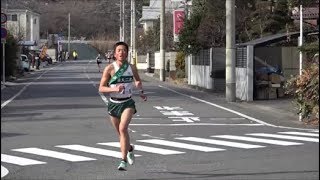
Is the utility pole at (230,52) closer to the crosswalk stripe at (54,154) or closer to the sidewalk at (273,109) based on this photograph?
the sidewalk at (273,109)

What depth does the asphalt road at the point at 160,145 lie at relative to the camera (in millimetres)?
9047

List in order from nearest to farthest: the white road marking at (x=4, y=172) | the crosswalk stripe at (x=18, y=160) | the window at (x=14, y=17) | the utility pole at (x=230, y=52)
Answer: the white road marking at (x=4, y=172) → the crosswalk stripe at (x=18, y=160) → the utility pole at (x=230, y=52) → the window at (x=14, y=17)

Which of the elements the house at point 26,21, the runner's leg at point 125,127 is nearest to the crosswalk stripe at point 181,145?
the runner's leg at point 125,127

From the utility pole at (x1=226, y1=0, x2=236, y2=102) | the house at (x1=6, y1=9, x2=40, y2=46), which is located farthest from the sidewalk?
the house at (x1=6, y1=9, x2=40, y2=46)

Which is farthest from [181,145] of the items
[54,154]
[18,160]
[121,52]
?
[121,52]

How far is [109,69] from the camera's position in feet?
29.2

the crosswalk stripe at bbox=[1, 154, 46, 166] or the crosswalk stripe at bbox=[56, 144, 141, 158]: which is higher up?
the crosswalk stripe at bbox=[56, 144, 141, 158]

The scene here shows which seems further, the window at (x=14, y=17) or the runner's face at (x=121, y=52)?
the window at (x=14, y=17)

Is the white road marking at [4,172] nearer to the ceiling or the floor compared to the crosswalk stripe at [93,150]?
nearer to the floor

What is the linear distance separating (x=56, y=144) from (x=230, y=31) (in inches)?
513

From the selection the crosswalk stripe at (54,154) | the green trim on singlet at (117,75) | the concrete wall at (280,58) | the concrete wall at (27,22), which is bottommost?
the crosswalk stripe at (54,154)

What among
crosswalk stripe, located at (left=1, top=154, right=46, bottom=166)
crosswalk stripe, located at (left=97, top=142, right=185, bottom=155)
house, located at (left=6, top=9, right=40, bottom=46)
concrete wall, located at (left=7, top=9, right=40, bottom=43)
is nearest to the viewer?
crosswalk stripe, located at (left=1, top=154, right=46, bottom=166)

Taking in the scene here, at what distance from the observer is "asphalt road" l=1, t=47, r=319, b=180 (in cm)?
905

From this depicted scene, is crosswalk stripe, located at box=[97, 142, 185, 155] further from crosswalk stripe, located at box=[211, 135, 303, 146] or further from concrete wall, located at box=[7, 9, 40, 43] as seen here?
concrete wall, located at box=[7, 9, 40, 43]
